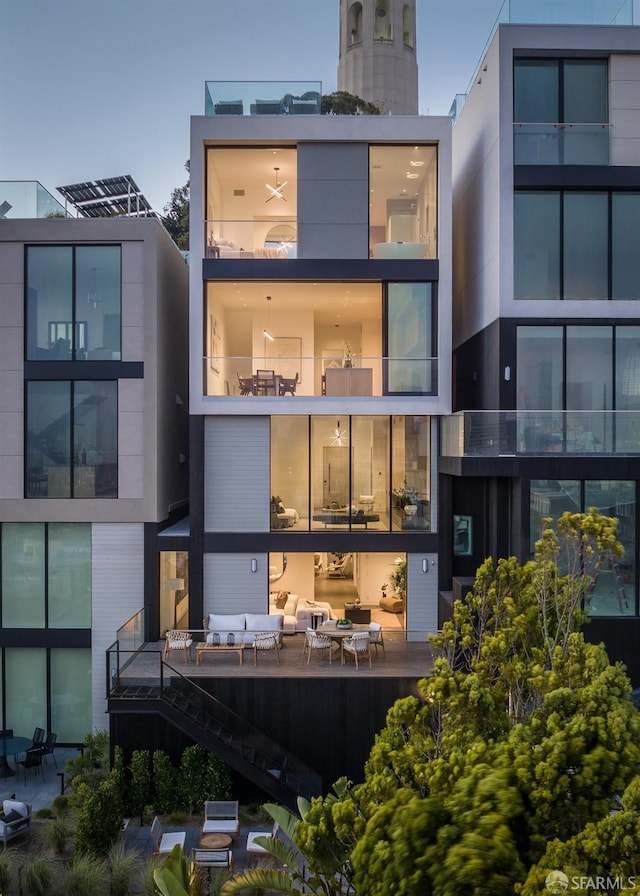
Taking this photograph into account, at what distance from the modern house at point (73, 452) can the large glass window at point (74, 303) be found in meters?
0.02

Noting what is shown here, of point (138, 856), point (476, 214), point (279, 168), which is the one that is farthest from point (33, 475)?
point (476, 214)

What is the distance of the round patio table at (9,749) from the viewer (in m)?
13.7

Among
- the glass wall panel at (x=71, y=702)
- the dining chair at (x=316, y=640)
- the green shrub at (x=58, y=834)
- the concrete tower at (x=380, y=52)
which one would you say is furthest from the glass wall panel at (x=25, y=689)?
the concrete tower at (x=380, y=52)

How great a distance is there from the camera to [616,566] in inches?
527

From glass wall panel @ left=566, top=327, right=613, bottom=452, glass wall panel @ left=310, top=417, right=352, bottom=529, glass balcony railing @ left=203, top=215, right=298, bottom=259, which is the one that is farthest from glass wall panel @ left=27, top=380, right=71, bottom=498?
glass wall panel @ left=566, top=327, right=613, bottom=452

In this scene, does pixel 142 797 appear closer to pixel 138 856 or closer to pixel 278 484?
pixel 138 856

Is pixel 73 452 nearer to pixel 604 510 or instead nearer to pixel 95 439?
pixel 95 439

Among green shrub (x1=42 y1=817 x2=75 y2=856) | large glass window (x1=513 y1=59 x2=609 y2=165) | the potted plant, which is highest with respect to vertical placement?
large glass window (x1=513 y1=59 x2=609 y2=165)

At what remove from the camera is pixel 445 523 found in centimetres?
1577

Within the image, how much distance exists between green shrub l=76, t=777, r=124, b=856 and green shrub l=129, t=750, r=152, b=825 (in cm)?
126

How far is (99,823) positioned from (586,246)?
15312 mm

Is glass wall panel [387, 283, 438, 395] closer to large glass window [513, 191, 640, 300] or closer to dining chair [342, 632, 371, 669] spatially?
large glass window [513, 191, 640, 300]

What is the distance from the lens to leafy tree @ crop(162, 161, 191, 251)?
3488 cm

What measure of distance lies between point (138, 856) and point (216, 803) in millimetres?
1535
